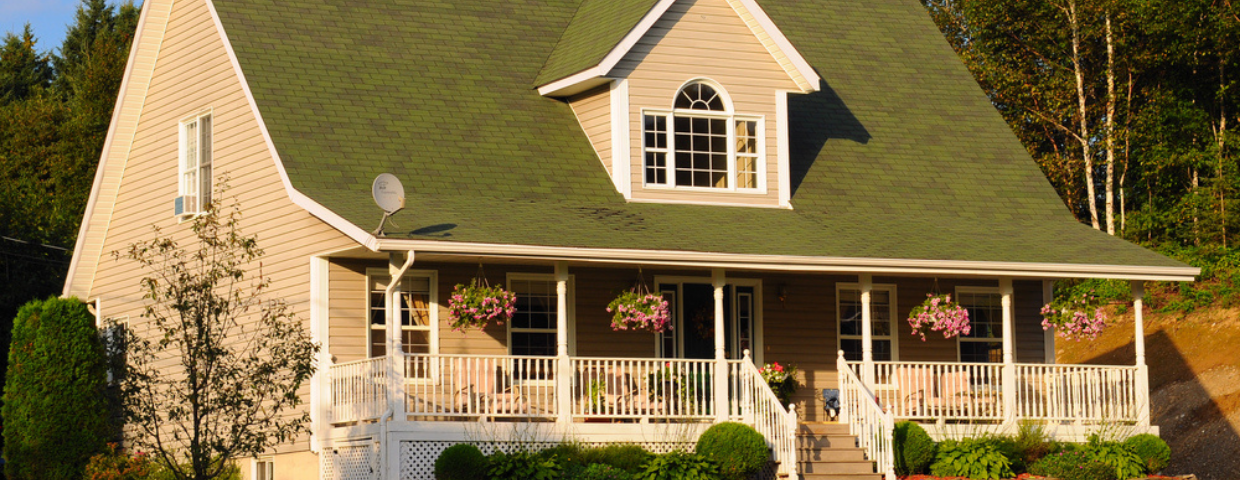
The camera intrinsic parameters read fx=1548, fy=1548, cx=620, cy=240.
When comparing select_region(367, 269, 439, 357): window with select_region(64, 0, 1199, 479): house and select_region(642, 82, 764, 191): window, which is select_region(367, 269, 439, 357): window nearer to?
select_region(64, 0, 1199, 479): house

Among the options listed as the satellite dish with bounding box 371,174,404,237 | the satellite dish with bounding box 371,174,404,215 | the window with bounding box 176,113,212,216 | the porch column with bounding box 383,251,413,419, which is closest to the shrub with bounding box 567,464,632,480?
the porch column with bounding box 383,251,413,419

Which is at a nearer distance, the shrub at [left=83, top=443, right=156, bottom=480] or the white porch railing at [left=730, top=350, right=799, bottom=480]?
the white porch railing at [left=730, top=350, right=799, bottom=480]

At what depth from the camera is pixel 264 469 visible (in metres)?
21.8

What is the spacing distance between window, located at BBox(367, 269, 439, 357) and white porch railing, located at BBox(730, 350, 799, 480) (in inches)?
161

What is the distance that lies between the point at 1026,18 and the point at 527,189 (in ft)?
69.6

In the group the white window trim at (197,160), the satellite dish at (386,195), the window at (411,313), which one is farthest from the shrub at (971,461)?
the white window trim at (197,160)

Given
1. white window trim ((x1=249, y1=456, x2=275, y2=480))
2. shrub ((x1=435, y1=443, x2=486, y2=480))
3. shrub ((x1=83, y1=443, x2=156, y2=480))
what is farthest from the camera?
shrub ((x1=83, y1=443, x2=156, y2=480))

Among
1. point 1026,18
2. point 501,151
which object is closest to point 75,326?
point 501,151

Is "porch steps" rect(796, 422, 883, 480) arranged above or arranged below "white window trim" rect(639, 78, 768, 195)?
below

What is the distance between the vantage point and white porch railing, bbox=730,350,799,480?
63.0 feet

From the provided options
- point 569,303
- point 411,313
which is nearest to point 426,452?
point 411,313

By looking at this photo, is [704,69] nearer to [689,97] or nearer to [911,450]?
[689,97]

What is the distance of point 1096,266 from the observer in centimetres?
2152

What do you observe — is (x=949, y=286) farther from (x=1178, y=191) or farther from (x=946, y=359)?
(x=1178, y=191)
